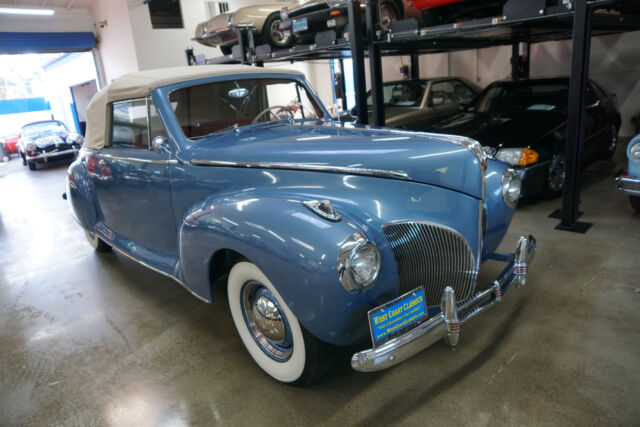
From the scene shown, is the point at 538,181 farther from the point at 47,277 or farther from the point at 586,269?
the point at 47,277

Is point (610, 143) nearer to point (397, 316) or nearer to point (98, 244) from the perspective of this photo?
point (397, 316)

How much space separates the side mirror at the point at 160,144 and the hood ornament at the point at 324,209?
1.20 meters

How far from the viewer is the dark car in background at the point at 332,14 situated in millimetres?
5133

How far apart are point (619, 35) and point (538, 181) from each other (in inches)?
220

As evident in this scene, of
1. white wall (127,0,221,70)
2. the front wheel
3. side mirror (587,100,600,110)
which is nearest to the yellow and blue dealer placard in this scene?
the front wheel

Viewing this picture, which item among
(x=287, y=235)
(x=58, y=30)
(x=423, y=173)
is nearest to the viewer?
(x=287, y=235)

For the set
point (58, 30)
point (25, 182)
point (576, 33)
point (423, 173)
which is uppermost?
→ point (58, 30)

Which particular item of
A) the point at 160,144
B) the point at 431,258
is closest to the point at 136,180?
the point at 160,144

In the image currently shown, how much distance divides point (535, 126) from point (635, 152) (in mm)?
1299

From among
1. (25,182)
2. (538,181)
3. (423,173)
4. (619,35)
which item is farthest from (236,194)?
(25,182)

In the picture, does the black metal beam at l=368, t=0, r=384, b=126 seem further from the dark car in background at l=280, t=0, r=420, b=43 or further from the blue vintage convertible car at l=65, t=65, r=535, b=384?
the blue vintage convertible car at l=65, t=65, r=535, b=384

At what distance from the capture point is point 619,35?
25.4 feet

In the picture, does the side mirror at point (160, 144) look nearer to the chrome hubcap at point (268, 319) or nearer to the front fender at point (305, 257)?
the front fender at point (305, 257)

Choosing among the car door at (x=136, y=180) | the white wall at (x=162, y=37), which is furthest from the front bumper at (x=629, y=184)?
the white wall at (x=162, y=37)
